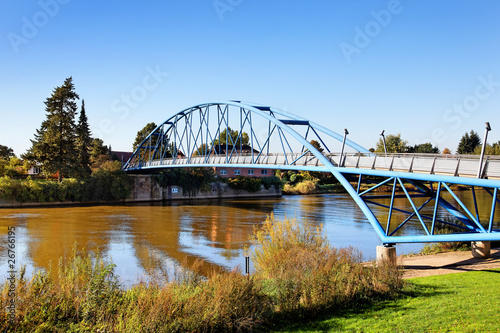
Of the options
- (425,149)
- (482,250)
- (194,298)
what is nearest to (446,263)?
(482,250)

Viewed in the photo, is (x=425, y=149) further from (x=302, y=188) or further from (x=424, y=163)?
(x=424, y=163)

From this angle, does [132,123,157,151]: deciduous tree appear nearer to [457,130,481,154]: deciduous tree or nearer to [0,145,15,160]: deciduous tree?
[0,145,15,160]: deciduous tree

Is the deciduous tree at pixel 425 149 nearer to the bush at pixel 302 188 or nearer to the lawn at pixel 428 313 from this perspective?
the bush at pixel 302 188

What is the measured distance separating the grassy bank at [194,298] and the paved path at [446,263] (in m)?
3.89

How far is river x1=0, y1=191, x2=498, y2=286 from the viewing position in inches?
804

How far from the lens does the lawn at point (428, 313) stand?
8852mm

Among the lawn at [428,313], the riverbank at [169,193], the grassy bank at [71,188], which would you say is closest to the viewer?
the lawn at [428,313]

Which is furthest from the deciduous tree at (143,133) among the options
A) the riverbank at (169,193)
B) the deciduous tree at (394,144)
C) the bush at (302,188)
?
the deciduous tree at (394,144)

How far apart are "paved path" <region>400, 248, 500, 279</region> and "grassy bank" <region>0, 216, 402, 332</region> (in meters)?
3.89

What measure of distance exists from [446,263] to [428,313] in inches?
319

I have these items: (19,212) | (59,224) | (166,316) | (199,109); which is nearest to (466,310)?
(166,316)

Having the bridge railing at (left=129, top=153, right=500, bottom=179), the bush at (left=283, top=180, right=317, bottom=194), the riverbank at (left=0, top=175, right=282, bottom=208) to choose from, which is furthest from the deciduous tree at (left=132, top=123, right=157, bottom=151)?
the bridge railing at (left=129, top=153, right=500, bottom=179)

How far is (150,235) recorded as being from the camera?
28.9 metres

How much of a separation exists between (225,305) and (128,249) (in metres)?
16.2
